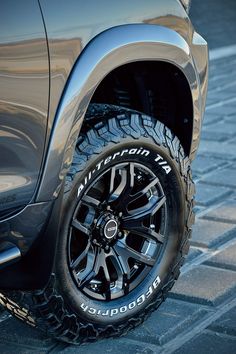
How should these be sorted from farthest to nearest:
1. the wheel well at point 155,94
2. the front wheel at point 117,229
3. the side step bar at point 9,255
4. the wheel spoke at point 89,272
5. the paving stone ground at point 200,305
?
the wheel well at point 155,94 → the paving stone ground at point 200,305 → the wheel spoke at point 89,272 → the front wheel at point 117,229 → the side step bar at point 9,255

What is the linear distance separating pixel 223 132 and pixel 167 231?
319 centimetres

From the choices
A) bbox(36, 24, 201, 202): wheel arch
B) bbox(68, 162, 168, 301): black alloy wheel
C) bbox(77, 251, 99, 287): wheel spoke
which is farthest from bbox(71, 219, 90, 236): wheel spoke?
bbox(36, 24, 201, 202): wheel arch

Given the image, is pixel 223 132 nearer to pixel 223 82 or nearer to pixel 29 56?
pixel 223 82

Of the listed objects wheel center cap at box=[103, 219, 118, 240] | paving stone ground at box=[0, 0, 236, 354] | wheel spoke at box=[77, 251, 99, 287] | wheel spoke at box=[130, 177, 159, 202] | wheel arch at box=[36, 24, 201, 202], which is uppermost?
wheel arch at box=[36, 24, 201, 202]

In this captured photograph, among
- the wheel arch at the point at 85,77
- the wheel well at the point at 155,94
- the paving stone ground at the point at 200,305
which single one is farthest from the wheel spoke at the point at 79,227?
the wheel well at the point at 155,94

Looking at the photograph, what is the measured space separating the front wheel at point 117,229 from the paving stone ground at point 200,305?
3.7 inches

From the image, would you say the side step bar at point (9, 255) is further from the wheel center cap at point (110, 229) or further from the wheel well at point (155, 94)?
the wheel well at point (155, 94)

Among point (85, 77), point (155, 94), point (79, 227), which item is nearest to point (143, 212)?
point (79, 227)

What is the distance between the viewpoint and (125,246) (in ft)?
10.9

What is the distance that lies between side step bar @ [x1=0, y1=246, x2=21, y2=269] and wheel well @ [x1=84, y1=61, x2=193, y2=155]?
3.02 ft

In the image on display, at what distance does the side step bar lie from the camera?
109 inches

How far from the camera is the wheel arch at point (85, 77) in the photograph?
2820mm

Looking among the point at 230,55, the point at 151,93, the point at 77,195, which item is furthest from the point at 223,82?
the point at 77,195

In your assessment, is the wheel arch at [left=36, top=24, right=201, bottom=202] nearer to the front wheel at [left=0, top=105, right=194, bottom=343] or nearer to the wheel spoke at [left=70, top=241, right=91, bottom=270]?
the front wheel at [left=0, top=105, right=194, bottom=343]
